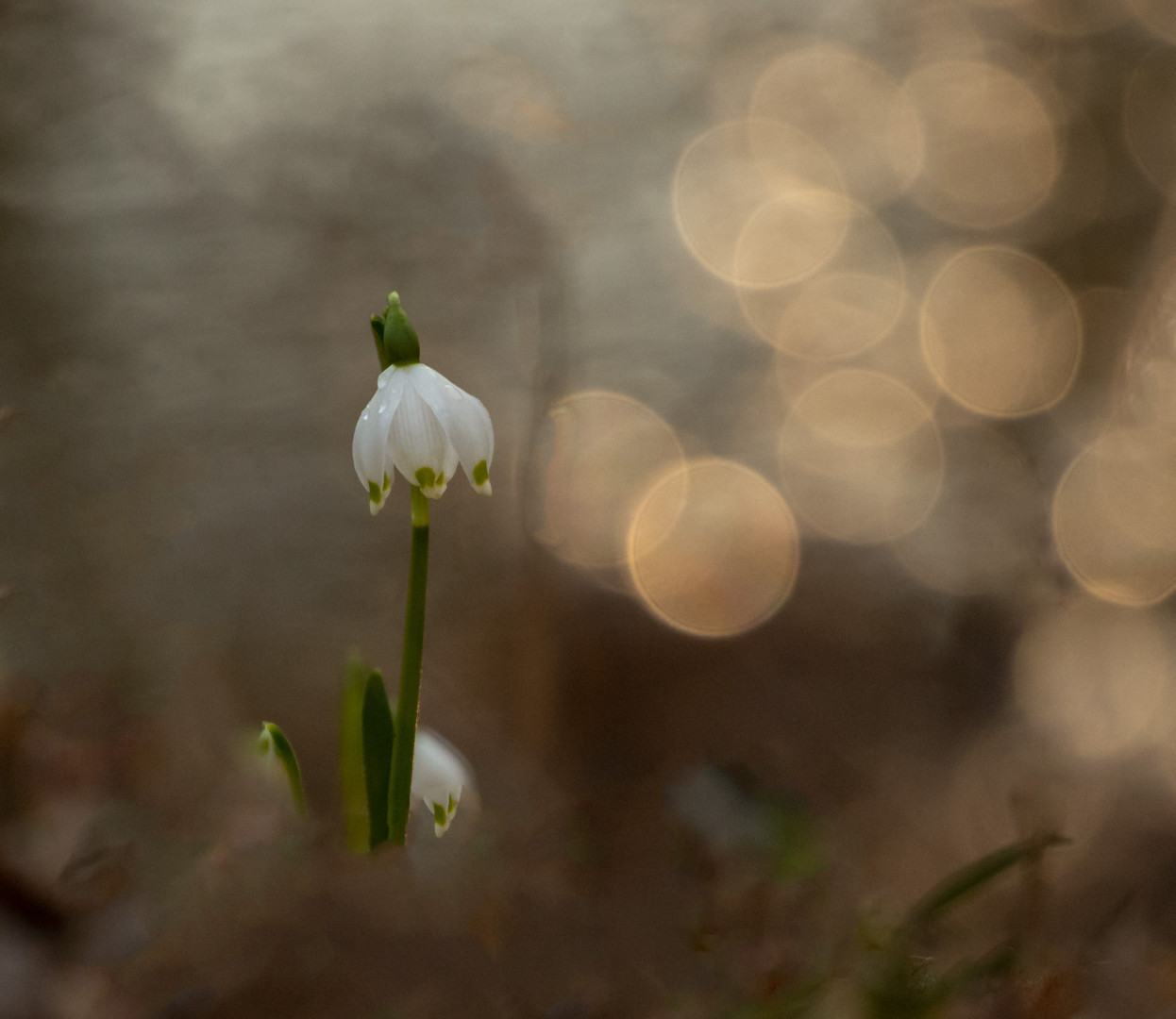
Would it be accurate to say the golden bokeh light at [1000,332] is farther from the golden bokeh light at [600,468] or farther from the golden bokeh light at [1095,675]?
the golden bokeh light at [600,468]

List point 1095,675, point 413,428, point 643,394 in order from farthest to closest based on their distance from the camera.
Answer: point 643,394 < point 1095,675 < point 413,428

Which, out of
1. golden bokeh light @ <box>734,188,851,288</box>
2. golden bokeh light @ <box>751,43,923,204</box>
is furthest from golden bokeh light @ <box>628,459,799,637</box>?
golden bokeh light @ <box>751,43,923,204</box>

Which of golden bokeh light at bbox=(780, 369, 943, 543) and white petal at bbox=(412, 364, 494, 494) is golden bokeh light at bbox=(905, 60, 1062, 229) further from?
white petal at bbox=(412, 364, 494, 494)

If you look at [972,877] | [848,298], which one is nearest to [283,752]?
[972,877]

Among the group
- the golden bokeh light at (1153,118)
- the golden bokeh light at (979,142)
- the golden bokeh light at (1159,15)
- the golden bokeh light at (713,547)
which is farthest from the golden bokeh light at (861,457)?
the golden bokeh light at (1159,15)

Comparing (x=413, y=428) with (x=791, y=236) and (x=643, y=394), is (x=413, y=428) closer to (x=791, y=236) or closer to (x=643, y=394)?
(x=643, y=394)
